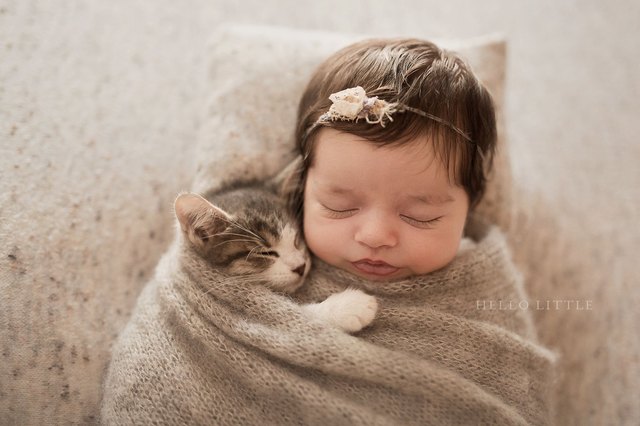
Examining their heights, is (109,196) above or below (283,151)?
below

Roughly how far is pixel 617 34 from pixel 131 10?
1.72m

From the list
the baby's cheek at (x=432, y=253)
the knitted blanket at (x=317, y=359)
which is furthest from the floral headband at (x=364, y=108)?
the knitted blanket at (x=317, y=359)

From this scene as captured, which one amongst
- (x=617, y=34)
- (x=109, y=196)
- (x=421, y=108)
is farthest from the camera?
(x=617, y=34)

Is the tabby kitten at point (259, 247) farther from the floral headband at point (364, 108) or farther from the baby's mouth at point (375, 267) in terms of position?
the floral headband at point (364, 108)

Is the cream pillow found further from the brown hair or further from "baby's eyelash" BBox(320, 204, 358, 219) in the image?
"baby's eyelash" BBox(320, 204, 358, 219)

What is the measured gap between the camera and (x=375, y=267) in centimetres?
106

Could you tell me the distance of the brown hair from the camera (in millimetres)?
966

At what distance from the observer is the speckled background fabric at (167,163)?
3.53ft

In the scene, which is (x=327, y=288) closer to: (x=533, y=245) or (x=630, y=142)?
(x=533, y=245)

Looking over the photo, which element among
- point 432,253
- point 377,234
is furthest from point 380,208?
point 432,253

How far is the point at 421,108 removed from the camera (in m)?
0.97

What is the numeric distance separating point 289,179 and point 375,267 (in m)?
0.31

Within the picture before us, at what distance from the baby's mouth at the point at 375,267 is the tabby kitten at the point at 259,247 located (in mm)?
62

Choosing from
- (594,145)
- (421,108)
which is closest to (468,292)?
(421,108)
